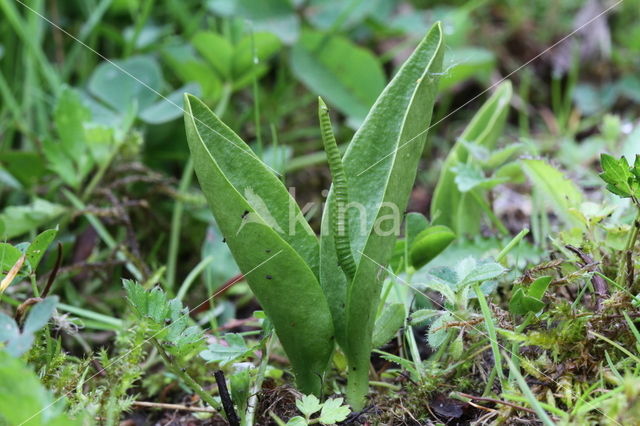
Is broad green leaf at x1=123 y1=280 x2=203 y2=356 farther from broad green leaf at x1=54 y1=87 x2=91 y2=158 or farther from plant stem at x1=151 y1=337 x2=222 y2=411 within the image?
broad green leaf at x1=54 y1=87 x2=91 y2=158

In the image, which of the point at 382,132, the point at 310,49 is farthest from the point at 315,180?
the point at 382,132

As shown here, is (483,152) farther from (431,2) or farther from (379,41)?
(431,2)

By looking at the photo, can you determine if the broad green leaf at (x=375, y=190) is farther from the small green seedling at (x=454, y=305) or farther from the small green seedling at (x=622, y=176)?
the small green seedling at (x=622, y=176)

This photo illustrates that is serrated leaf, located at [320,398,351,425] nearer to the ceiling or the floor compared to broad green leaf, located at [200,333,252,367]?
nearer to the floor

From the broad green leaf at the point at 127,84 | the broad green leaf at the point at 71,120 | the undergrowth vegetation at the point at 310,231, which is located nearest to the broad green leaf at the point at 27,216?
the undergrowth vegetation at the point at 310,231

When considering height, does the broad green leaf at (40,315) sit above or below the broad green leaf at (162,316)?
above

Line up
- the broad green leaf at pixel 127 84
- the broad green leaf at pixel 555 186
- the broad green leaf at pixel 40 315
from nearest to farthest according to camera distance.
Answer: the broad green leaf at pixel 40 315, the broad green leaf at pixel 555 186, the broad green leaf at pixel 127 84

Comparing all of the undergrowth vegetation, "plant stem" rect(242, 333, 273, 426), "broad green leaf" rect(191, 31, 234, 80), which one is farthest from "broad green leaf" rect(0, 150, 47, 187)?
"plant stem" rect(242, 333, 273, 426)
